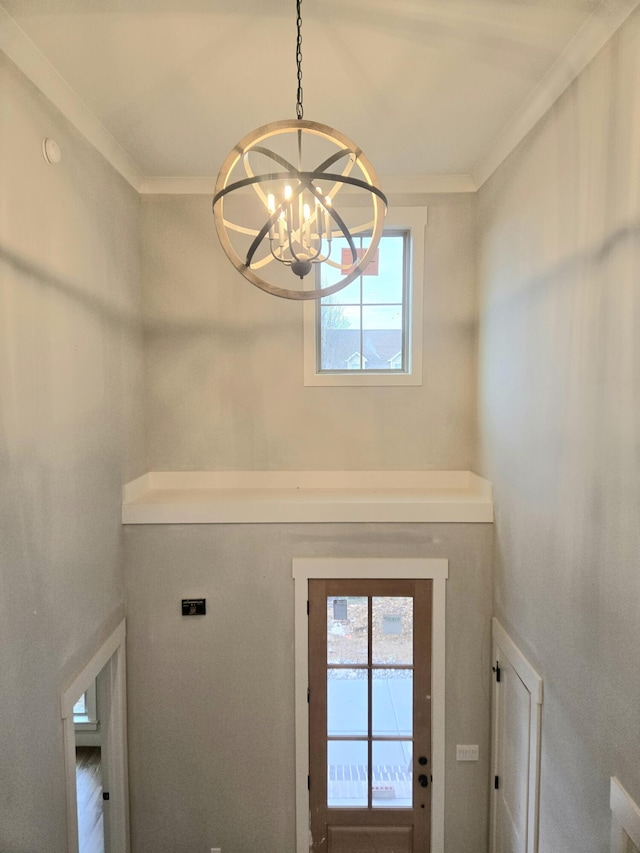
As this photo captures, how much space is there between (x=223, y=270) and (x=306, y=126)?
6.48 feet

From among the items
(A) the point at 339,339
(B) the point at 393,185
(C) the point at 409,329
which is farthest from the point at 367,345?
(B) the point at 393,185

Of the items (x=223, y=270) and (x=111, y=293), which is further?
(x=223, y=270)

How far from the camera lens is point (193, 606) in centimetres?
274

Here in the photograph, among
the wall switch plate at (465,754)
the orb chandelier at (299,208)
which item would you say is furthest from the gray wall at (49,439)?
the wall switch plate at (465,754)

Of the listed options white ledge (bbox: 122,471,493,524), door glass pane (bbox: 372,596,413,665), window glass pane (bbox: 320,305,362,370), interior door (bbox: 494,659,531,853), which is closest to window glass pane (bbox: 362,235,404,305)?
window glass pane (bbox: 320,305,362,370)

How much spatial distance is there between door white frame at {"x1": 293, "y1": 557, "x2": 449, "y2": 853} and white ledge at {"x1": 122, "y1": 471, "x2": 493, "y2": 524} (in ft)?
0.90

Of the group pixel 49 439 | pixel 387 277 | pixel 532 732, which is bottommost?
pixel 532 732

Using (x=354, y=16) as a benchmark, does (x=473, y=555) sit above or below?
below

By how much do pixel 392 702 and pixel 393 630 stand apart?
1.45ft

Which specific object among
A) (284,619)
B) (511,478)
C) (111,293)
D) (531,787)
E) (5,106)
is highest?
(5,106)

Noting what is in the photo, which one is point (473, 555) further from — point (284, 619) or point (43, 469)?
point (43, 469)

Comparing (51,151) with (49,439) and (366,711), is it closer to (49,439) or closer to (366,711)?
(49,439)

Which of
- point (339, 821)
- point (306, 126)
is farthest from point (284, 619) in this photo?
point (306, 126)

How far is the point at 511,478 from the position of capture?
8.03 feet
